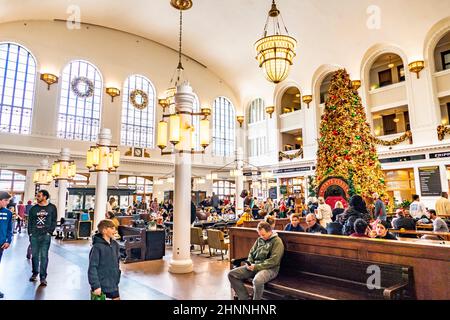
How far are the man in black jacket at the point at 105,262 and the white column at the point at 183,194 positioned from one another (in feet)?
8.43

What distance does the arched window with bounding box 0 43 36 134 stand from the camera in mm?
12742

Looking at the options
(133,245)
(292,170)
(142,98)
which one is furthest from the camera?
(142,98)

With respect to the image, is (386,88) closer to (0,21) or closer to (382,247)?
(382,247)

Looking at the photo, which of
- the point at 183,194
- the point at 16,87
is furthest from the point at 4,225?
the point at 16,87

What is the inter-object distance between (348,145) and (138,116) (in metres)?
12.3

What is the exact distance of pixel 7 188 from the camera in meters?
12.7

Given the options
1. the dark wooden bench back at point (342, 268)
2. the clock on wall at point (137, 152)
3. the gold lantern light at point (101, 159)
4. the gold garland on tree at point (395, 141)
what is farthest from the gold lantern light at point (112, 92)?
the dark wooden bench back at point (342, 268)

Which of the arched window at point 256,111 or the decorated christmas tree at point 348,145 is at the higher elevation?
the arched window at point 256,111

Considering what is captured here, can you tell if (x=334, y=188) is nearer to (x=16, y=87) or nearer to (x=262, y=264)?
(x=262, y=264)

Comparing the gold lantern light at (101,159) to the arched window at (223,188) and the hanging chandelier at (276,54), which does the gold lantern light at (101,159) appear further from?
the arched window at (223,188)

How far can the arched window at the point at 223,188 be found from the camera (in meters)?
19.6

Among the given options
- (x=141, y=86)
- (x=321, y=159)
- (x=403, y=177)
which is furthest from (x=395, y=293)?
(x=141, y=86)

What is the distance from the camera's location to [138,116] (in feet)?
53.7

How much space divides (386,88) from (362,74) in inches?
49.4
